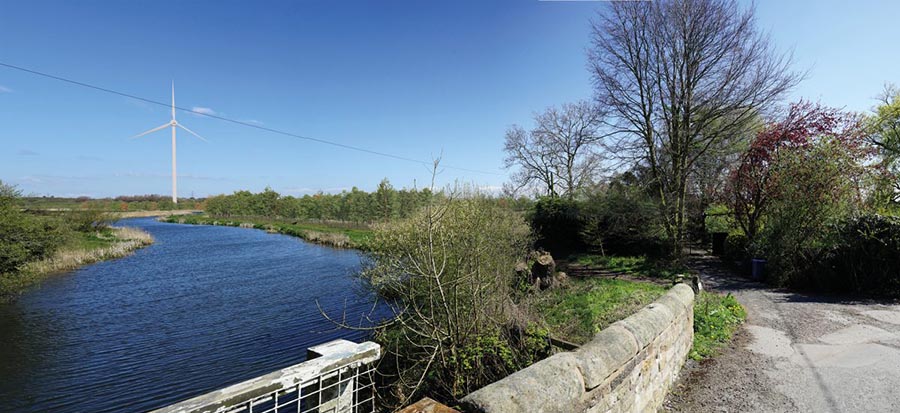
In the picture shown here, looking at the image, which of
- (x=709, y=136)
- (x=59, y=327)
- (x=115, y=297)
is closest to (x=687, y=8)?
(x=709, y=136)

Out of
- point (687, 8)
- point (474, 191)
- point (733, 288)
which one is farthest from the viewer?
point (687, 8)

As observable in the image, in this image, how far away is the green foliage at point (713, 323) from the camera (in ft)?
18.4

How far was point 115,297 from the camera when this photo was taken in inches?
576

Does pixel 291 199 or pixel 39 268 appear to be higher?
pixel 291 199

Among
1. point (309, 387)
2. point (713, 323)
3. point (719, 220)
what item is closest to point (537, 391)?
point (309, 387)

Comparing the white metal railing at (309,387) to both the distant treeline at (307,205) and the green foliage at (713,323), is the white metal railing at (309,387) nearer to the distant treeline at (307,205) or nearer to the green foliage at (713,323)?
the green foliage at (713,323)

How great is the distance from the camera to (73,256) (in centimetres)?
2155

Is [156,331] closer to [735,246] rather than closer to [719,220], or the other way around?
[735,246]

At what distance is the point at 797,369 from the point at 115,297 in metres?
19.8

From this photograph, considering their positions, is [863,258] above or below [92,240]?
above

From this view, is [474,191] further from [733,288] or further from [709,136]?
[709,136]

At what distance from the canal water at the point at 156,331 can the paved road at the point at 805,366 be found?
425 cm

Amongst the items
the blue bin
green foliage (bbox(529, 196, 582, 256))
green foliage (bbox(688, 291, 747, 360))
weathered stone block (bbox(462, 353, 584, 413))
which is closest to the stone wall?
weathered stone block (bbox(462, 353, 584, 413))

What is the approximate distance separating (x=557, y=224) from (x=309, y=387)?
17640 mm
